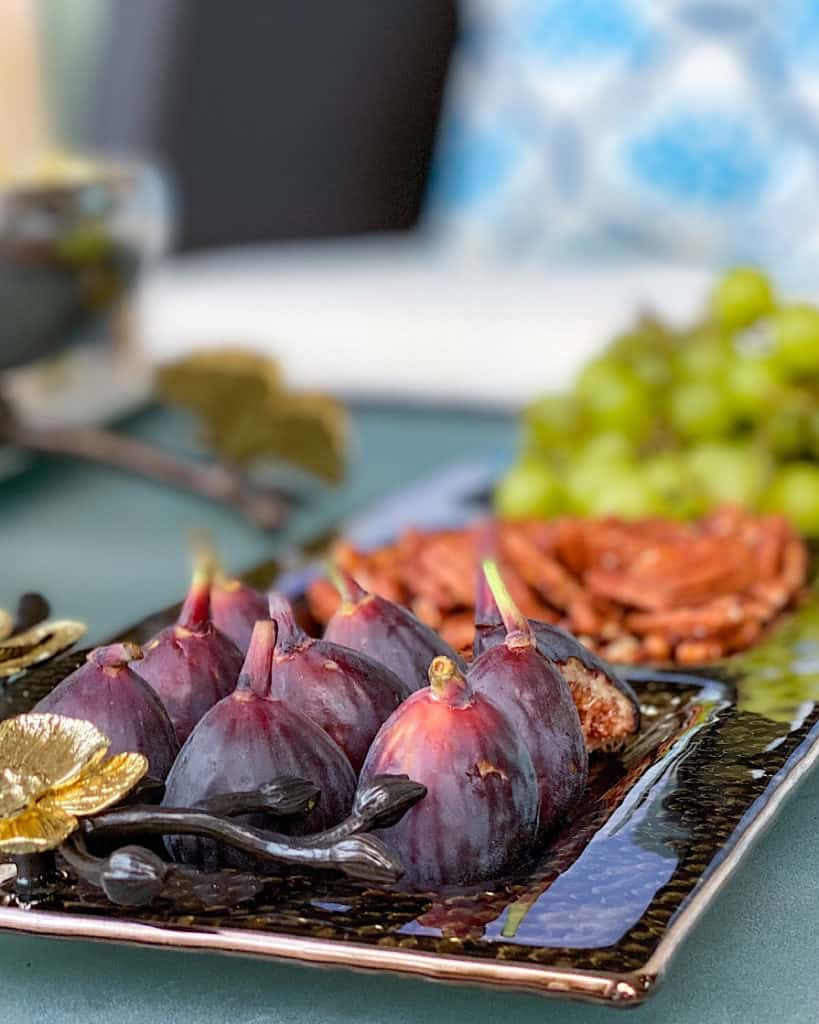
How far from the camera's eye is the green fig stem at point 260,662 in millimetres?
446

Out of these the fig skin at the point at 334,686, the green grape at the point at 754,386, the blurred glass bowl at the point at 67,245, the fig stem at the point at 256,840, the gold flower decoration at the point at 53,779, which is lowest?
the fig stem at the point at 256,840

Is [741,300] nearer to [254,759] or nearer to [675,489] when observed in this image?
[675,489]

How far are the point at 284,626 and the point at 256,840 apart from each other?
87 millimetres

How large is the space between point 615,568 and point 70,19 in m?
2.55

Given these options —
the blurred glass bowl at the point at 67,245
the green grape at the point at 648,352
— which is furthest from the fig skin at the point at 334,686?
the blurred glass bowl at the point at 67,245

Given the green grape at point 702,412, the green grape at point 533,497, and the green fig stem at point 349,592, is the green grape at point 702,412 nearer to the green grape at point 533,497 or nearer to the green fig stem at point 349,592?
the green grape at point 533,497

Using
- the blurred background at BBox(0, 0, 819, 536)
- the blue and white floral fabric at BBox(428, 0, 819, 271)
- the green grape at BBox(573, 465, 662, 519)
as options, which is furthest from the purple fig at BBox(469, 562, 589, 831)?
the blue and white floral fabric at BBox(428, 0, 819, 271)

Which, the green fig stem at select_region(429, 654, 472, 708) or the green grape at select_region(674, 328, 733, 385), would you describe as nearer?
the green fig stem at select_region(429, 654, 472, 708)

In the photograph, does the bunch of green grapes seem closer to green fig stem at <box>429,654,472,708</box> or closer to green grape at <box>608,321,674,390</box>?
green grape at <box>608,321,674,390</box>

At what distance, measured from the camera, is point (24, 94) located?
2.89 m

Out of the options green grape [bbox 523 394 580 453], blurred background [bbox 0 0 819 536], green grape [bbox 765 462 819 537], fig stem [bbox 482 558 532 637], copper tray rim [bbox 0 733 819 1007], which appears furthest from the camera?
blurred background [bbox 0 0 819 536]

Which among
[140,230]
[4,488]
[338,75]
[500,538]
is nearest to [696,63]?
[338,75]

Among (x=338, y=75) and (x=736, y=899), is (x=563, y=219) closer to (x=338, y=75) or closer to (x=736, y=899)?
(x=338, y=75)

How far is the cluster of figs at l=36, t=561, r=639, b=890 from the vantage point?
43 centimetres
